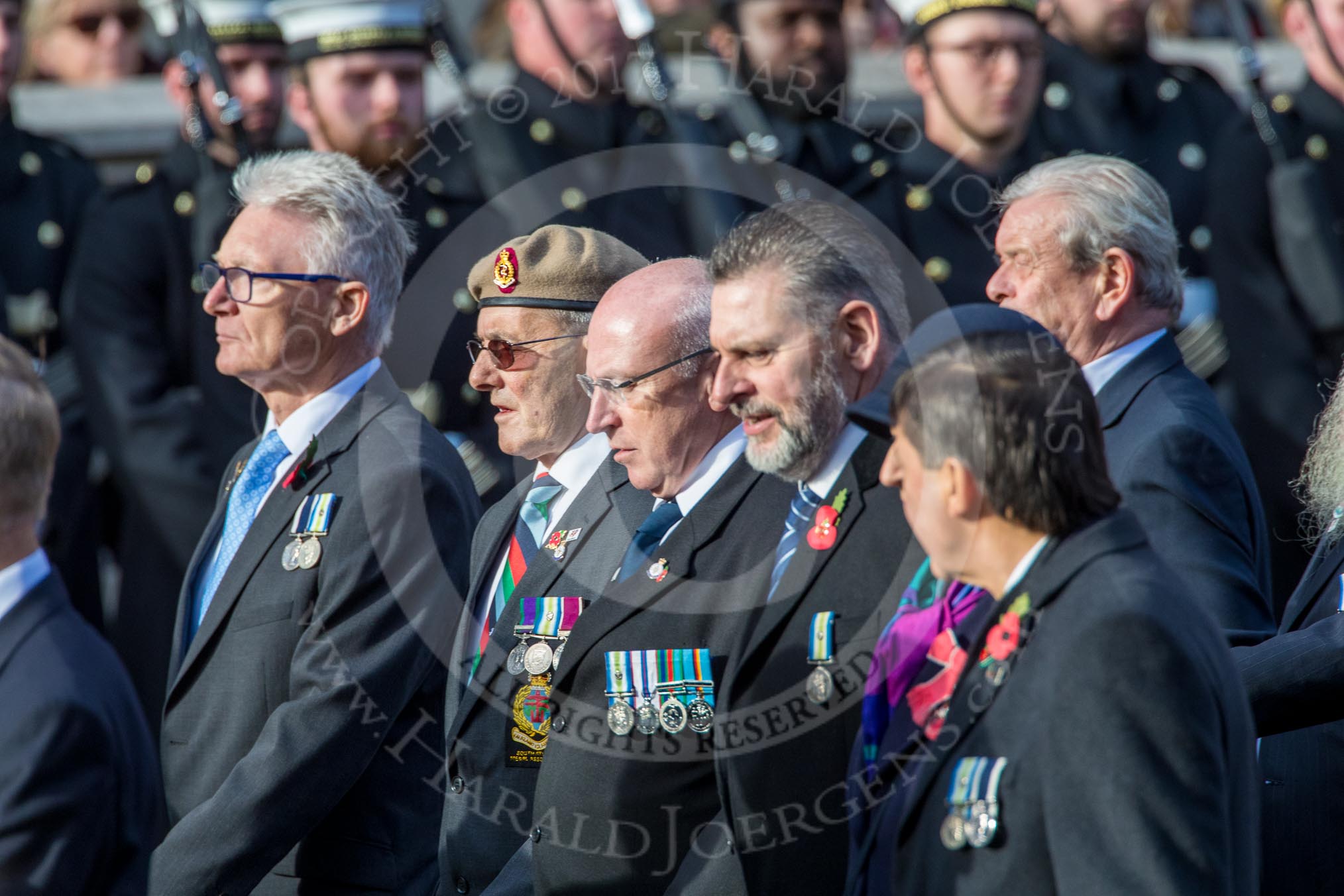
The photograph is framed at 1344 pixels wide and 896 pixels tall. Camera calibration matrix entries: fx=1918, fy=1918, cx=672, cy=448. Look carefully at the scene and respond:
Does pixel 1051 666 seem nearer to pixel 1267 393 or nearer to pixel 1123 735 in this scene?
pixel 1123 735

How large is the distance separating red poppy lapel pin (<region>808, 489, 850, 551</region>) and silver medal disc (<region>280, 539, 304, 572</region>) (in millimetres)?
1247

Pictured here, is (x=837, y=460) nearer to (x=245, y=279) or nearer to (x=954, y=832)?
(x=954, y=832)

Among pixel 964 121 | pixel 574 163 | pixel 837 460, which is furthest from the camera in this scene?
pixel 574 163

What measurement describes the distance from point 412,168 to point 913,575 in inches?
154

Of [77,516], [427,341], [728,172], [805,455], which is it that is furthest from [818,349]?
[77,516]

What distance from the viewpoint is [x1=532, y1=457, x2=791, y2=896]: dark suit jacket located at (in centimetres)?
348

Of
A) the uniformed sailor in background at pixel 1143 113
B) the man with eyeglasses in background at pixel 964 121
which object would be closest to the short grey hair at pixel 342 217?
the man with eyeglasses in background at pixel 964 121

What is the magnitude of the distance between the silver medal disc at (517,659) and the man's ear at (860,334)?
92 cm

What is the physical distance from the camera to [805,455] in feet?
11.3

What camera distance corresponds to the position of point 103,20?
26.2 ft

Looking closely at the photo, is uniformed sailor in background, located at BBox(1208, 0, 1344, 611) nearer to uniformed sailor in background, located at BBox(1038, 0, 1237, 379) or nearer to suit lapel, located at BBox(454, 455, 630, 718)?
uniformed sailor in background, located at BBox(1038, 0, 1237, 379)

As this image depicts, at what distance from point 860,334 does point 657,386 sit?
1.54ft

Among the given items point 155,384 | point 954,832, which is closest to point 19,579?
point 954,832

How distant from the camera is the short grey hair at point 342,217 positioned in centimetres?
439
